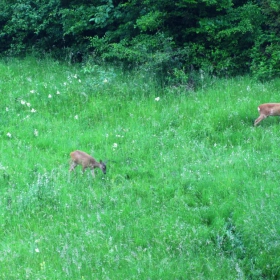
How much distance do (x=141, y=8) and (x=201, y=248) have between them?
11.1 meters

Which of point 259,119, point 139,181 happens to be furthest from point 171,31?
point 139,181

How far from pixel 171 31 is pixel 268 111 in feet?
18.5

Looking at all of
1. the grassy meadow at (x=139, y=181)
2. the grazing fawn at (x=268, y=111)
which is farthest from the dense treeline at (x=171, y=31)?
the grazing fawn at (x=268, y=111)

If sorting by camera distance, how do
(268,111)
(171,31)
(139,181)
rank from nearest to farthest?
1. (139,181)
2. (268,111)
3. (171,31)

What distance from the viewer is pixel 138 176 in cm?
1093

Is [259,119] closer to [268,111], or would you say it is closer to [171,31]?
[268,111]

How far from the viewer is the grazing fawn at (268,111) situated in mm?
12680

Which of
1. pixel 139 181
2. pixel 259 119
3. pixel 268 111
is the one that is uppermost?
pixel 268 111

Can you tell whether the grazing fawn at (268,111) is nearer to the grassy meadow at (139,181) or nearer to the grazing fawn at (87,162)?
the grassy meadow at (139,181)

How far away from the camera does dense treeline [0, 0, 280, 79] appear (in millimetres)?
16141

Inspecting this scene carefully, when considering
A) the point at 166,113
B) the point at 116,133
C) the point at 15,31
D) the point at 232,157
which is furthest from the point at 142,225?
the point at 15,31

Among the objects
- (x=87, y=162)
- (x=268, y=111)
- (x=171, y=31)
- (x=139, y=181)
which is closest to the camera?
(x=139, y=181)

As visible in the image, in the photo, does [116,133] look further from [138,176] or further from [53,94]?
[53,94]

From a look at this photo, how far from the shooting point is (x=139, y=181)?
1069 cm
